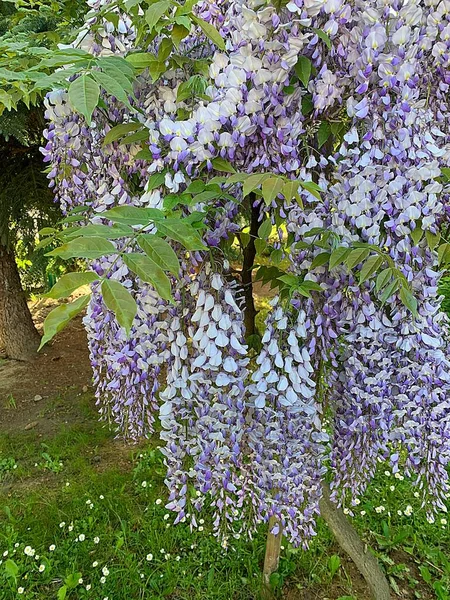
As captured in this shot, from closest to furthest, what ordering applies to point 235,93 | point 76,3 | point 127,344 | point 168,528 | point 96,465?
point 235,93
point 127,344
point 76,3
point 168,528
point 96,465

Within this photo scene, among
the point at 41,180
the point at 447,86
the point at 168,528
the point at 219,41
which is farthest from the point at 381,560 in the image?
the point at 41,180

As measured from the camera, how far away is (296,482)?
1.23 metres

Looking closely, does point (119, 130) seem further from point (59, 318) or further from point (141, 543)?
point (141, 543)

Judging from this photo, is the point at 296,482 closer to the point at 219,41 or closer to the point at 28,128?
the point at 219,41

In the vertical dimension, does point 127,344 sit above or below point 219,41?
below

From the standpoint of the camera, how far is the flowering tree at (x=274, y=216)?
90cm

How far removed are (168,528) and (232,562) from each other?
0.33 metres

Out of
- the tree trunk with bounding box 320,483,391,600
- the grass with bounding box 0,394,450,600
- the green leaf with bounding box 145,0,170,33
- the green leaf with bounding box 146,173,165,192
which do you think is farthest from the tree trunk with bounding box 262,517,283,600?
the green leaf with bounding box 145,0,170,33

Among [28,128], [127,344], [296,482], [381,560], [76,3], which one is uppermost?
[76,3]

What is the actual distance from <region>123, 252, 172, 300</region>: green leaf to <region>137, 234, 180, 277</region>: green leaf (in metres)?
0.02

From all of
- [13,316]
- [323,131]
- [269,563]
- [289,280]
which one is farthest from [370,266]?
[13,316]

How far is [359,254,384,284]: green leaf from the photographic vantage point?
91 centimetres

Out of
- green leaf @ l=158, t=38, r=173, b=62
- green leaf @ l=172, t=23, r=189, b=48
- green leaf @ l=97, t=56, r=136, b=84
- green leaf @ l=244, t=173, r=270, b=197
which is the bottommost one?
green leaf @ l=244, t=173, r=270, b=197

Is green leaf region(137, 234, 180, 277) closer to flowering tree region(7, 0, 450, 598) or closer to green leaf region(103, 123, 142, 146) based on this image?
flowering tree region(7, 0, 450, 598)
